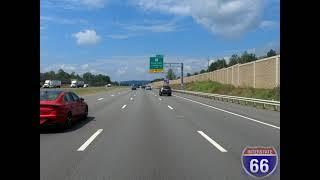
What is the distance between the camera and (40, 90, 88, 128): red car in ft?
51.7

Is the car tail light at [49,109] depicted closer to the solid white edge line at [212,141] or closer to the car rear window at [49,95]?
the car rear window at [49,95]

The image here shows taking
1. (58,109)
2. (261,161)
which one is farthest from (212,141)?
(261,161)

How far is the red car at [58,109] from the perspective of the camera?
15750 millimetres

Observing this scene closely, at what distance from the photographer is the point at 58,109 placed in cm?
1598

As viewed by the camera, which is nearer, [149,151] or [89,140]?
[149,151]

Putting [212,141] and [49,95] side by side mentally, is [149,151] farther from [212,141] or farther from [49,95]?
[49,95]

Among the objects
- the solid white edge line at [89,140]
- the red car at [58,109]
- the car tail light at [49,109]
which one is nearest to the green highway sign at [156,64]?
the red car at [58,109]

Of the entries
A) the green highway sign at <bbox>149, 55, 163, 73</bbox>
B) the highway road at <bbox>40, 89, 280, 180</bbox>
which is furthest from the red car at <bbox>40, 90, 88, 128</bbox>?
the green highway sign at <bbox>149, 55, 163, 73</bbox>

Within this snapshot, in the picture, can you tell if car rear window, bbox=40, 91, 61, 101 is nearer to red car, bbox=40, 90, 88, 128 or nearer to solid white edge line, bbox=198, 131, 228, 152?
red car, bbox=40, 90, 88, 128

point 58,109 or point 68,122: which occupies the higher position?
point 58,109
